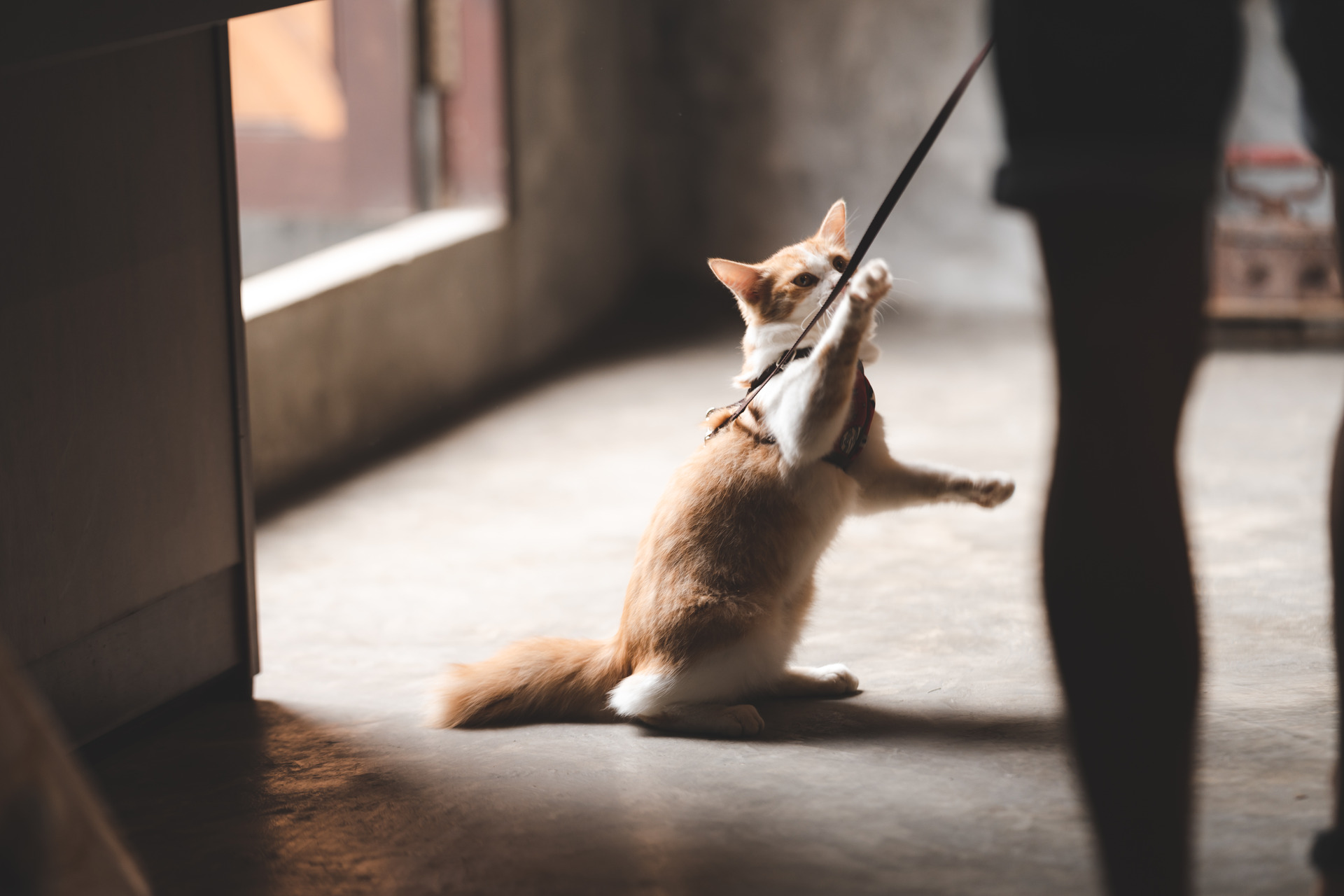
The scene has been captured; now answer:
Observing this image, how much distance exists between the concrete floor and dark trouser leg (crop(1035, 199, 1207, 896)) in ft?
0.26

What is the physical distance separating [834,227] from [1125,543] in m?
1.19

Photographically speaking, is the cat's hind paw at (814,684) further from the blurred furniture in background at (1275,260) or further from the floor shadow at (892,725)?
the blurred furniture in background at (1275,260)

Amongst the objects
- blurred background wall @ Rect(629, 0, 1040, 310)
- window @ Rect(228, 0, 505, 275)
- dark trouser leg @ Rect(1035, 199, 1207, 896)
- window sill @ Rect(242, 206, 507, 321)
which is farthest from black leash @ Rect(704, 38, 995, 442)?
blurred background wall @ Rect(629, 0, 1040, 310)

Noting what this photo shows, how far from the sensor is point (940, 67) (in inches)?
237

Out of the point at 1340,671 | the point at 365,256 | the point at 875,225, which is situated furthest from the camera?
the point at 365,256

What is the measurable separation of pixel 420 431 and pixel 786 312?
96.9 inches

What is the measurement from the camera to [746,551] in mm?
1824

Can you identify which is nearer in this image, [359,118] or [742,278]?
[742,278]

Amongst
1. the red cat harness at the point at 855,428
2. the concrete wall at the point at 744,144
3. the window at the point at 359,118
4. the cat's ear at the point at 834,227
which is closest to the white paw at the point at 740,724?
the red cat harness at the point at 855,428

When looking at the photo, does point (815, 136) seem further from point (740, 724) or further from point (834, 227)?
point (740, 724)

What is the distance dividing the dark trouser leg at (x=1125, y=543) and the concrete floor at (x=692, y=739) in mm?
78

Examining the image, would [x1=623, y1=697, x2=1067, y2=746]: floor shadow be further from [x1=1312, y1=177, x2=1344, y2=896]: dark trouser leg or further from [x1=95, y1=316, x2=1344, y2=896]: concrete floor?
[x1=1312, y1=177, x2=1344, y2=896]: dark trouser leg

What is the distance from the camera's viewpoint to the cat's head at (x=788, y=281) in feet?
6.31

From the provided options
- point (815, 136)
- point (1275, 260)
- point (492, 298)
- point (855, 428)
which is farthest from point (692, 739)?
point (815, 136)
